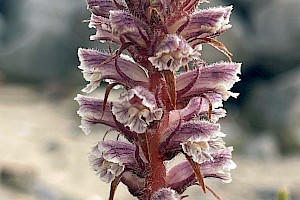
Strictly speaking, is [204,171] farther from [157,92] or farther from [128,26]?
[128,26]

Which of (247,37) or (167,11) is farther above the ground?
(247,37)

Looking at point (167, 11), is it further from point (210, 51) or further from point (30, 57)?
point (30, 57)

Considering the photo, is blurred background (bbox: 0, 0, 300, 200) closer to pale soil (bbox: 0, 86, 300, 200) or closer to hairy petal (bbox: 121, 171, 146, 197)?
pale soil (bbox: 0, 86, 300, 200)

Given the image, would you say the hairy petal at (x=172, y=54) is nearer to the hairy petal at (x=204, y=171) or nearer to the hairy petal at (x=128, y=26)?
the hairy petal at (x=128, y=26)

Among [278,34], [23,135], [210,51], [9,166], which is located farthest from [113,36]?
[278,34]

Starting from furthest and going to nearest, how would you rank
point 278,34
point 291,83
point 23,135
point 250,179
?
point 278,34, point 291,83, point 23,135, point 250,179
